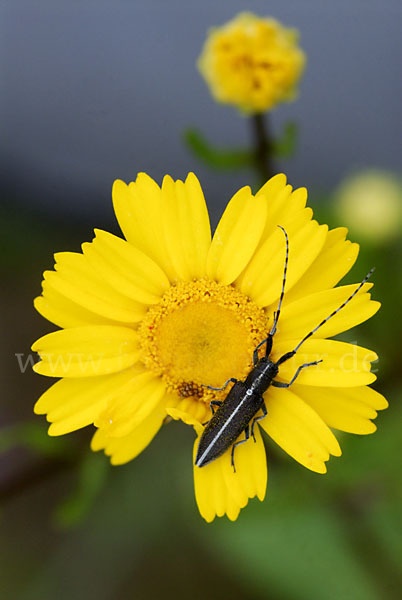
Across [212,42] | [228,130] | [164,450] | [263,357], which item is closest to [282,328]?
[263,357]

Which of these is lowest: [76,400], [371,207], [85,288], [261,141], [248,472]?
[76,400]

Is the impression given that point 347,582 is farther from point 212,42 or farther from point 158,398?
point 212,42

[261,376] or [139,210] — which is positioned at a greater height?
[139,210]

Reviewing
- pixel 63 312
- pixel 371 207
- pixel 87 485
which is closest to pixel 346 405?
pixel 63 312

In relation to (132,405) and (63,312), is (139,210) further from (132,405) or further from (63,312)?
(132,405)

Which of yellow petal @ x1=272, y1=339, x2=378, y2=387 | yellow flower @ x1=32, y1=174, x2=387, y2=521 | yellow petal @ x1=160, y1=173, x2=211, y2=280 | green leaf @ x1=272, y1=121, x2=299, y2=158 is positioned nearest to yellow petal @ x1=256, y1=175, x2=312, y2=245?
yellow flower @ x1=32, y1=174, x2=387, y2=521

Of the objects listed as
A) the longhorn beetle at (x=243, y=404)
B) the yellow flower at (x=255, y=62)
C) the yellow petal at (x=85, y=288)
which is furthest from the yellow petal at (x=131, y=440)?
the yellow flower at (x=255, y=62)

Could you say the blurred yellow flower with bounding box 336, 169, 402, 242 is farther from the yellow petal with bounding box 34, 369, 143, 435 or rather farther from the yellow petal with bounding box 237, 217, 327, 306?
the yellow petal with bounding box 34, 369, 143, 435
